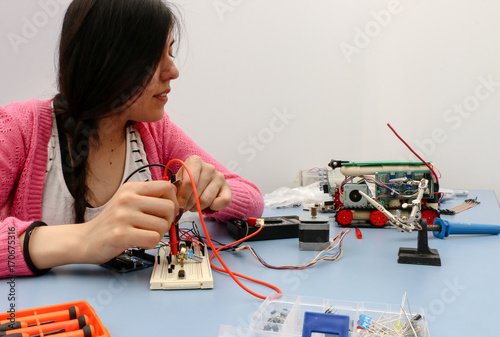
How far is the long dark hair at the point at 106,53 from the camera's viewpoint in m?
1.04

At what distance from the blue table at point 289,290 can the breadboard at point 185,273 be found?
14mm

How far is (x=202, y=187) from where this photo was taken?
3.28 ft

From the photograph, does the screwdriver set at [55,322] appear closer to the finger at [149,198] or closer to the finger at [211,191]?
the finger at [149,198]

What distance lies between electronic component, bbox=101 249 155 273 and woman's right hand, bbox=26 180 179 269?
0.04m

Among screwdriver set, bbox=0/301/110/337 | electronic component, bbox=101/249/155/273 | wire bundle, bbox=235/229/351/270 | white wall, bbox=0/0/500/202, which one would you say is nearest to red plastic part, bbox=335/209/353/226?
wire bundle, bbox=235/229/351/270

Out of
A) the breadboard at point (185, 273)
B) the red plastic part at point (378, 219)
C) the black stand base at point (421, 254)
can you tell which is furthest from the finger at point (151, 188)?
the red plastic part at point (378, 219)

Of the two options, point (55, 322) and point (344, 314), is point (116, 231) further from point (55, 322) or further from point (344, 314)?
point (344, 314)

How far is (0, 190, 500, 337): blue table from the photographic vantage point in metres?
0.65

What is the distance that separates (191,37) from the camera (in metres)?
2.33

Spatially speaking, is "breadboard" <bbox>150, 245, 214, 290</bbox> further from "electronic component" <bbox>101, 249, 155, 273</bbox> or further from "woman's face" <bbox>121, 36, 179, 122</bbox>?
"woman's face" <bbox>121, 36, 179, 122</bbox>

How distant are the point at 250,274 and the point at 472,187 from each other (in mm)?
1763

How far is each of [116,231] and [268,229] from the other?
42cm

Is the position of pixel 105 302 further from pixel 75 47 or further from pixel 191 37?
pixel 191 37

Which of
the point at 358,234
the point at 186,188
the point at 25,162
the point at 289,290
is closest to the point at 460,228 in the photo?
the point at 358,234
